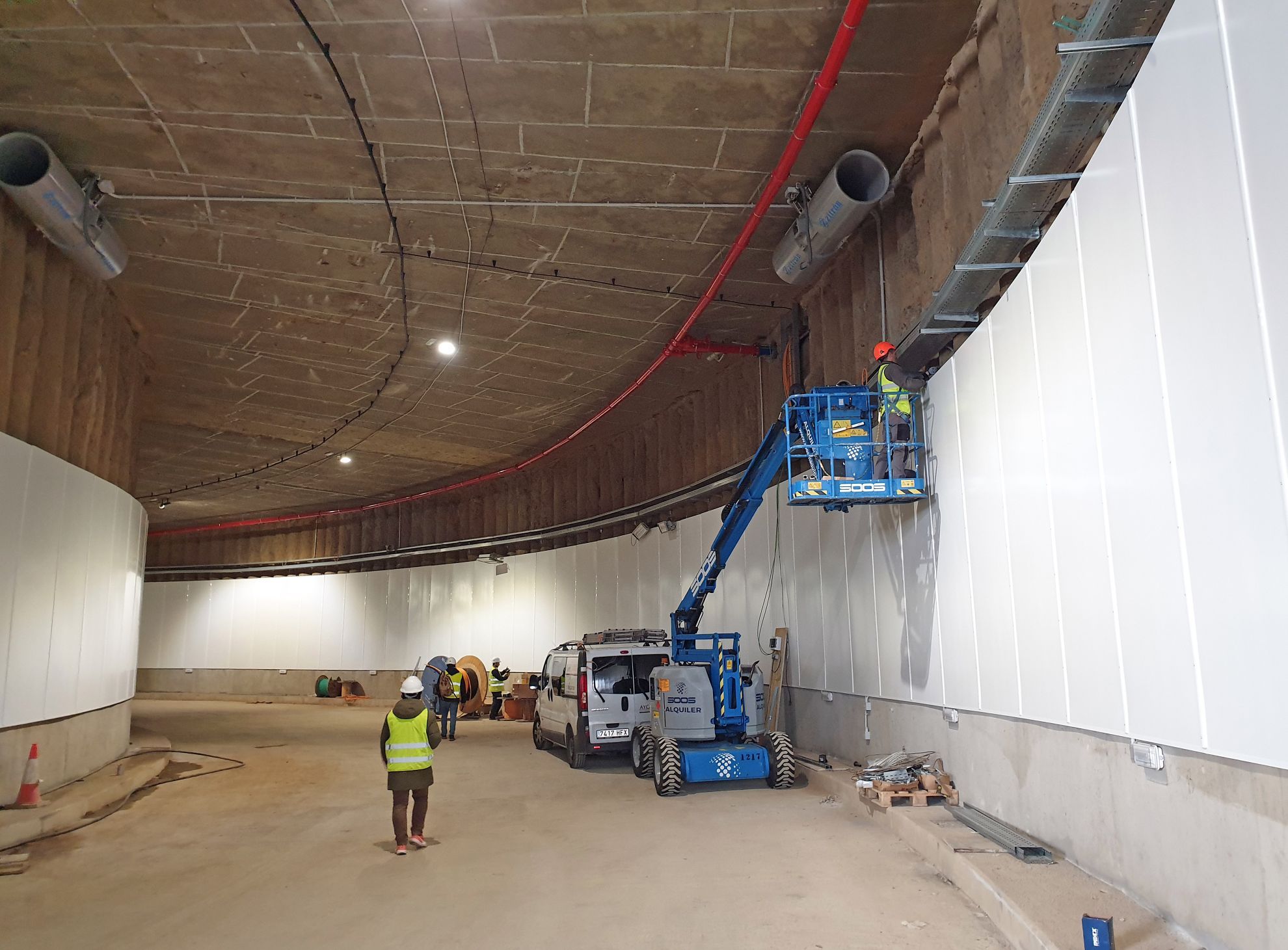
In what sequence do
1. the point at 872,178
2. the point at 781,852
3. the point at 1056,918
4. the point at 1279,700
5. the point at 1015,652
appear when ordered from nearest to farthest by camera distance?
1. the point at 1279,700
2. the point at 1056,918
3. the point at 1015,652
4. the point at 781,852
5. the point at 872,178

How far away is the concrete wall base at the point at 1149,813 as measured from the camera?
4.09 metres

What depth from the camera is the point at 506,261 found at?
11.5m

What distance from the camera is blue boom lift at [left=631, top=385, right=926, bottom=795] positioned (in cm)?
888

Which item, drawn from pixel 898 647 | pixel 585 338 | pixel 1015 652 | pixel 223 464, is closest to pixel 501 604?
pixel 223 464

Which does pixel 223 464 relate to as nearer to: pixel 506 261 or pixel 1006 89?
pixel 506 261

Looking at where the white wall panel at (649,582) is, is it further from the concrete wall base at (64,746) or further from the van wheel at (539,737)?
the concrete wall base at (64,746)

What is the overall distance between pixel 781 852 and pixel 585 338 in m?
8.66

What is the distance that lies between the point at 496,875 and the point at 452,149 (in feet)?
22.6

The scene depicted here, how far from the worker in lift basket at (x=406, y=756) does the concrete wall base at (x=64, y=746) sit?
422 centimetres

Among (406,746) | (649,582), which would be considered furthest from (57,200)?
(649,582)

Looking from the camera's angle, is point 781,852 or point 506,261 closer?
point 781,852

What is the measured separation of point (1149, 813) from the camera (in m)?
5.13

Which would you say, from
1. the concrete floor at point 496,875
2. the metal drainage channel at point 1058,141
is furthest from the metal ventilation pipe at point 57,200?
the metal drainage channel at point 1058,141

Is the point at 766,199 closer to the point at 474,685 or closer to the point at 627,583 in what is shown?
the point at 627,583
